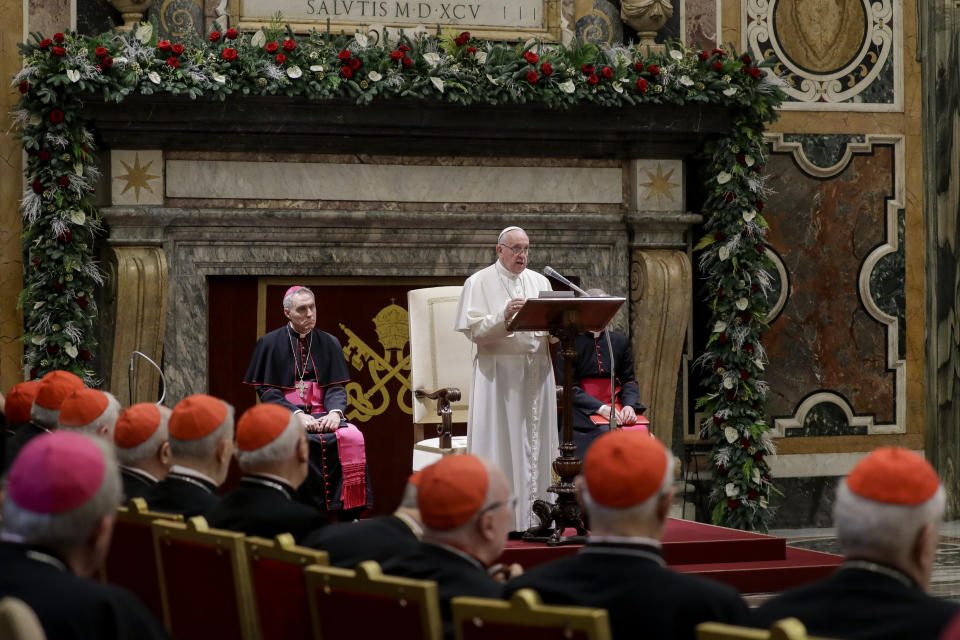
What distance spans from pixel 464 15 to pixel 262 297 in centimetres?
235

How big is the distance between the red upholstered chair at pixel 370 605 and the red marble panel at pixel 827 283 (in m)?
6.72

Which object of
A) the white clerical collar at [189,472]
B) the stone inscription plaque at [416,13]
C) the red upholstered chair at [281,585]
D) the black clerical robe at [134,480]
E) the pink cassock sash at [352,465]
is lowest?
the pink cassock sash at [352,465]

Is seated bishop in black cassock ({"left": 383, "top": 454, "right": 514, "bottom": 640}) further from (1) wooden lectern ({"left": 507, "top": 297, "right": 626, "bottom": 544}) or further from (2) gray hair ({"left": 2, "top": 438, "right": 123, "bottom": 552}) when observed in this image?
(1) wooden lectern ({"left": 507, "top": 297, "right": 626, "bottom": 544})

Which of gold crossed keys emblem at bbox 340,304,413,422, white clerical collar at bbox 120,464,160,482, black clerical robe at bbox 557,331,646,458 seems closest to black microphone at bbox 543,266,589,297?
black clerical robe at bbox 557,331,646,458

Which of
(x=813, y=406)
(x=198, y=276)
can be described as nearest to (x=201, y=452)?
(x=198, y=276)

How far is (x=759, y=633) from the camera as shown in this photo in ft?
6.86

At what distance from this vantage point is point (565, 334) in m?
5.99

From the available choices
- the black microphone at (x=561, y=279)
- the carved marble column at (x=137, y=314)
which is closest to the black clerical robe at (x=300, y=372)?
the carved marble column at (x=137, y=314)

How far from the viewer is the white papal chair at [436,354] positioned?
7.58 metres

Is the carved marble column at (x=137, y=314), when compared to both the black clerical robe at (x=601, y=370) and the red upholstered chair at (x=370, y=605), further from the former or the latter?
the red upholstered chair at (x=370, y=605)

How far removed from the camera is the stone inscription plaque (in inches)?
328

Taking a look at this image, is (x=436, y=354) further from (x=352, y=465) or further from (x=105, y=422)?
(x=105, y=422)

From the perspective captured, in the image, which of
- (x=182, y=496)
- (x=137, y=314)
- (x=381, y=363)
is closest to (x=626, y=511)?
(x=182, y=496)

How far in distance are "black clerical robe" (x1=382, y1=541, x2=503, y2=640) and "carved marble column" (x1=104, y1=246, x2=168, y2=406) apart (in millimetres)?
5277
